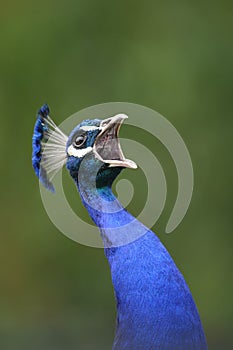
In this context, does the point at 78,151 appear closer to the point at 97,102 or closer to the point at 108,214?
the point at 108,214

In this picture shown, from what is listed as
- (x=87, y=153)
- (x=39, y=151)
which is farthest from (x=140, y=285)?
(x=39, y=151)

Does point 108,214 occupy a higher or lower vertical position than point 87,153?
lower

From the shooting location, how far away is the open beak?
2.12 metres

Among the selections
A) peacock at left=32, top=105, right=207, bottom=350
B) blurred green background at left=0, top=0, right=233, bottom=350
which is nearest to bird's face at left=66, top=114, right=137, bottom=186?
peacock at left=32, top=105, right=207, bottom=350

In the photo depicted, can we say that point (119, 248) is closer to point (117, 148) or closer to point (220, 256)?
point (117, 148)

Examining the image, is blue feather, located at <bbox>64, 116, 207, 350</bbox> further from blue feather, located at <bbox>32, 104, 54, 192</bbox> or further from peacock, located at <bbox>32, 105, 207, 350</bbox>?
blue feather, located at <bbox>32, 104, 54, 192</bbox>

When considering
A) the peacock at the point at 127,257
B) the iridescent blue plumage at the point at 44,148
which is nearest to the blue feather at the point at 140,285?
the peacock at the point at 127,257

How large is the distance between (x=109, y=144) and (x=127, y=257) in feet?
1.03

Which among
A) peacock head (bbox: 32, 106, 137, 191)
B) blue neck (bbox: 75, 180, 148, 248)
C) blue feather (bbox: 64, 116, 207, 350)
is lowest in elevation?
blue feather (bbox: 64, 116, 207, 350)

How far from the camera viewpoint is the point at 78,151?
7.15 feet

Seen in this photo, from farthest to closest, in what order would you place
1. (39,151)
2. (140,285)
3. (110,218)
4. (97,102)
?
(97,102), (39,151), (110,218), (140,285)

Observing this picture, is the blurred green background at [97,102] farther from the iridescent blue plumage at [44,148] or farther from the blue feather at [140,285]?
the blue feather at [140,285]

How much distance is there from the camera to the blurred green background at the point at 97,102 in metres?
4.69

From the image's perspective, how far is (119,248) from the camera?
2.10m
